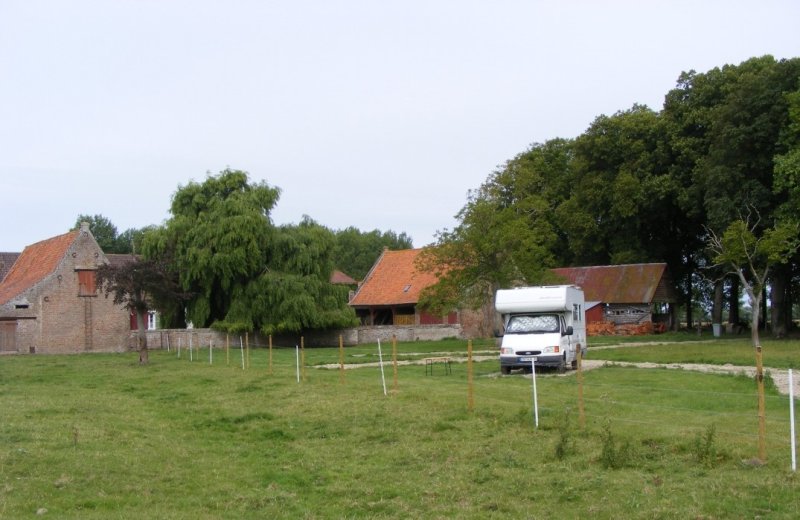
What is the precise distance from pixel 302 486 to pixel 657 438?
491cm

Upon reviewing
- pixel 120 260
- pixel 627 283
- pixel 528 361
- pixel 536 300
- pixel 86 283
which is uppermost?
pixel 120 260

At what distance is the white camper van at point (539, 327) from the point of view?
2466 centimetres

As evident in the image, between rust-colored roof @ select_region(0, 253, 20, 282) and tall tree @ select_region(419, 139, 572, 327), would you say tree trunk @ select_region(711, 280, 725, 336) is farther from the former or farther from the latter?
rust-colored roof @ select_region(0, 253, 20, 282)

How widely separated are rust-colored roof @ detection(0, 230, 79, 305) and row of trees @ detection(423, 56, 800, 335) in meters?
21.8

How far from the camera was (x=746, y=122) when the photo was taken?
43.1m

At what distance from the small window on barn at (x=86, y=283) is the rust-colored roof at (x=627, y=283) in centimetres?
2922

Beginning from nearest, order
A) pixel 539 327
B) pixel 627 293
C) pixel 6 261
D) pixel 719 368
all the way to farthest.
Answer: pixel 719 368 → pixel 539 327 → pixel 627 293 → pixel 6 261

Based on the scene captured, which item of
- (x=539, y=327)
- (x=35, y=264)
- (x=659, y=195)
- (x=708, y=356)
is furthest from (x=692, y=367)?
(x=35, y=264)

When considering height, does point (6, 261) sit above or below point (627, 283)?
above

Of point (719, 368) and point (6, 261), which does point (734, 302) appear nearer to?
point (719, 368)

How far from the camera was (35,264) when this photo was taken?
170 ft

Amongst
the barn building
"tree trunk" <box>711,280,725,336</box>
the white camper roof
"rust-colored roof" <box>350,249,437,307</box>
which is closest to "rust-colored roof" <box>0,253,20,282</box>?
"rust-colored roof" <box>350,249,437,307</box>

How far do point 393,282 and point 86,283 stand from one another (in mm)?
21763

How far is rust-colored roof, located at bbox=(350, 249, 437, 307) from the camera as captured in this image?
195ft
